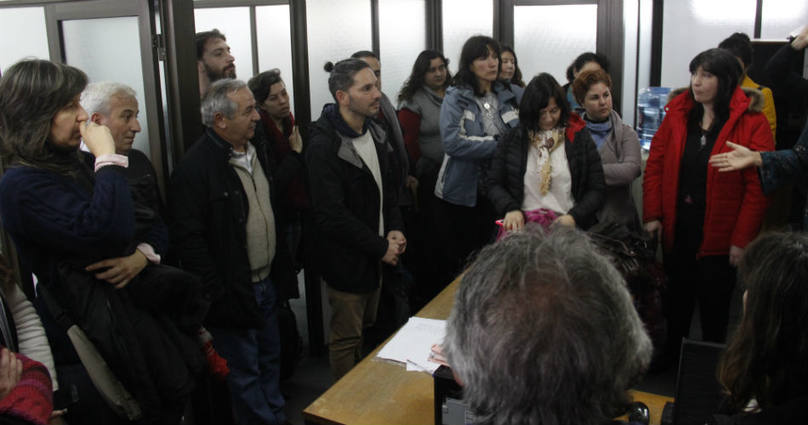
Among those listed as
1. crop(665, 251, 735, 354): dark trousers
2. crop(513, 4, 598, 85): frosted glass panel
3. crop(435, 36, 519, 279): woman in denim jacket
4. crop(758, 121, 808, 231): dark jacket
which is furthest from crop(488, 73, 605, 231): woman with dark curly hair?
crop(513, 4, 598, 85): frosted glass panel

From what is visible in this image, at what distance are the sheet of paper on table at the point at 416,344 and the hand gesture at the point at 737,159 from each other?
1462mm

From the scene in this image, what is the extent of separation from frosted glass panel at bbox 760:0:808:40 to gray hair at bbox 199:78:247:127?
4.51m

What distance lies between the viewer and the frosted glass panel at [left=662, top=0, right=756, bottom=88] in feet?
16.8

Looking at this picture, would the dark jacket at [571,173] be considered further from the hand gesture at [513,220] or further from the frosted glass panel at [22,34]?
the frosted glass panel at [22,34]

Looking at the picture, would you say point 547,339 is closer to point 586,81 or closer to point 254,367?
point 254,367

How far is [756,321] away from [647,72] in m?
4.56

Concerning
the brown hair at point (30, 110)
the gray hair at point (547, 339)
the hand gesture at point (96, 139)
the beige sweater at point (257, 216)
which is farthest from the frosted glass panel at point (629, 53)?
the gray hair at point (547, 339)

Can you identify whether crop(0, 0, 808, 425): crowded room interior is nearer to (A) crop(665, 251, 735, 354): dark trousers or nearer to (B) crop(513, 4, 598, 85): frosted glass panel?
(A) crop(665, 251, 735, 354): dark trousers

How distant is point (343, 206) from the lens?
262cm

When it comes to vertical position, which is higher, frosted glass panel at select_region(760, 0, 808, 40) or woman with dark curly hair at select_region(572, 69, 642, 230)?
frosted glass panel at select_region(760, 0, 808, 40)

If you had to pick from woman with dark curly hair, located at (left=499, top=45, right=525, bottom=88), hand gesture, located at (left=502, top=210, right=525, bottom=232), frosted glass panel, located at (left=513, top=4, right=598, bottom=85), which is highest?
frosted glass panel, located at (left=513, top=4, right=598, bottom=85)

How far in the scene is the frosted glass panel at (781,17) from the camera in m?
4.95

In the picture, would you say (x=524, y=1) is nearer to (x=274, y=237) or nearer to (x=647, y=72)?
(x=647, y=72)

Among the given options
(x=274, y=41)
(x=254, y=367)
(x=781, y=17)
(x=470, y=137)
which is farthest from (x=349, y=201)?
(x=781, y=17)
